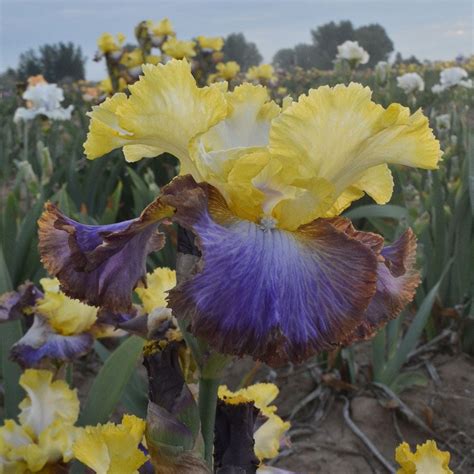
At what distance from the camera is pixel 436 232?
107 inches

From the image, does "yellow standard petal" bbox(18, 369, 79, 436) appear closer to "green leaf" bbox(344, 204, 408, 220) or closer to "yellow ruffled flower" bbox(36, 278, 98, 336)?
"yellow ruffled flower" bbox(36, 278, 98, 336)

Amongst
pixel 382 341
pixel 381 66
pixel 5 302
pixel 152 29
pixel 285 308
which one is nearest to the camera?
pixel 285 308

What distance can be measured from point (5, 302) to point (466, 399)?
159 cm

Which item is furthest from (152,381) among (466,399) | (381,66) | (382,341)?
(381,66)

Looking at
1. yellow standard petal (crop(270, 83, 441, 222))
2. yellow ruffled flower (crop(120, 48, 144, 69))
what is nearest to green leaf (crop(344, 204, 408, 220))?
yellow standard petal (crop(270, 83, 441, 222))

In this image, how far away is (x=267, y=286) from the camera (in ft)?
2.06

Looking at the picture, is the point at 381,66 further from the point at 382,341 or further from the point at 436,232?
the point at 382,341

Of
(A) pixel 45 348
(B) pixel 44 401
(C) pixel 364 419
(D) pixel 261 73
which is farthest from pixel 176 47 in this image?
(B) pixel 44 401

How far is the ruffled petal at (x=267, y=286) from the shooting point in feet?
2.00

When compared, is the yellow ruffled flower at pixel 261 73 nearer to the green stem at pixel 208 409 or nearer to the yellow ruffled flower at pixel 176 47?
the yellow ruffled flower at pixel 176 47

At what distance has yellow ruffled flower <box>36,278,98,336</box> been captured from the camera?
55.9 inches

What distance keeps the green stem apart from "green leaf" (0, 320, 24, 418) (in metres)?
0.90

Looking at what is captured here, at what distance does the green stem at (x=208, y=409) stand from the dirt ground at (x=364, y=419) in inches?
52.6

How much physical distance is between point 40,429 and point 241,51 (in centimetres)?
3502
